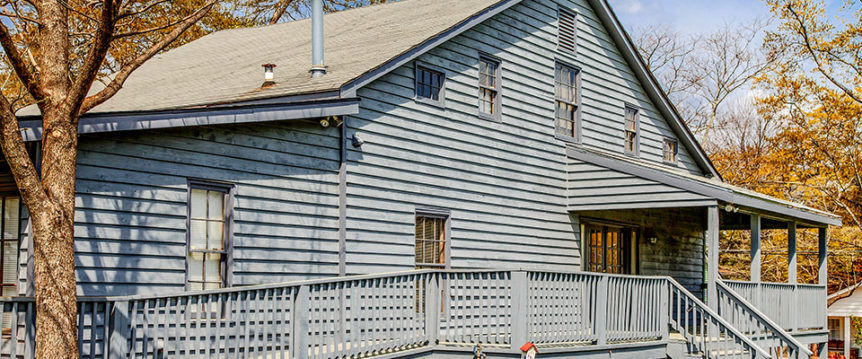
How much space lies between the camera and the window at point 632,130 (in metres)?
19.8

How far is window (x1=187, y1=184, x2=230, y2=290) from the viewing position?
1108cm

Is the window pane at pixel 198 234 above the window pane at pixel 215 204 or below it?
below

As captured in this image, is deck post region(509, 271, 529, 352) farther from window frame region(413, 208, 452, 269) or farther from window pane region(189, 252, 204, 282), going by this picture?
window pane region(189, 252, 204, 282)

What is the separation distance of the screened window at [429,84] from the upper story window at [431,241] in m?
1.88

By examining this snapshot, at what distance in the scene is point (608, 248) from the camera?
18.7 m

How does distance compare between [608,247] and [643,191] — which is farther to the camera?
[608,247]

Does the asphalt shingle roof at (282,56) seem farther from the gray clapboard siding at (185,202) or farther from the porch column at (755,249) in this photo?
the porch column at (755,249)

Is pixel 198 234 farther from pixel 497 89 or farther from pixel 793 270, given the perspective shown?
pixel 793 270

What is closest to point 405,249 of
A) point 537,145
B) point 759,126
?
point 537,145

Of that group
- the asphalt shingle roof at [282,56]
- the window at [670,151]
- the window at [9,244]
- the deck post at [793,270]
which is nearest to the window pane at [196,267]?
the asphalt shingle roof at [282,56]

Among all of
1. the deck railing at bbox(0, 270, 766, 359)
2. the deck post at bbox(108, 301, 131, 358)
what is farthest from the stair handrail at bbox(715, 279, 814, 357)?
the deck post at bbox(108, 301, 131, 358)

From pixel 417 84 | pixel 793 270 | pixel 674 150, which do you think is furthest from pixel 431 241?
pixel 674 150

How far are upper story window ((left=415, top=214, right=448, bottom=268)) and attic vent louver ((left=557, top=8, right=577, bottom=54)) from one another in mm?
4965

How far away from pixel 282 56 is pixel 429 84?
2.91 metres
